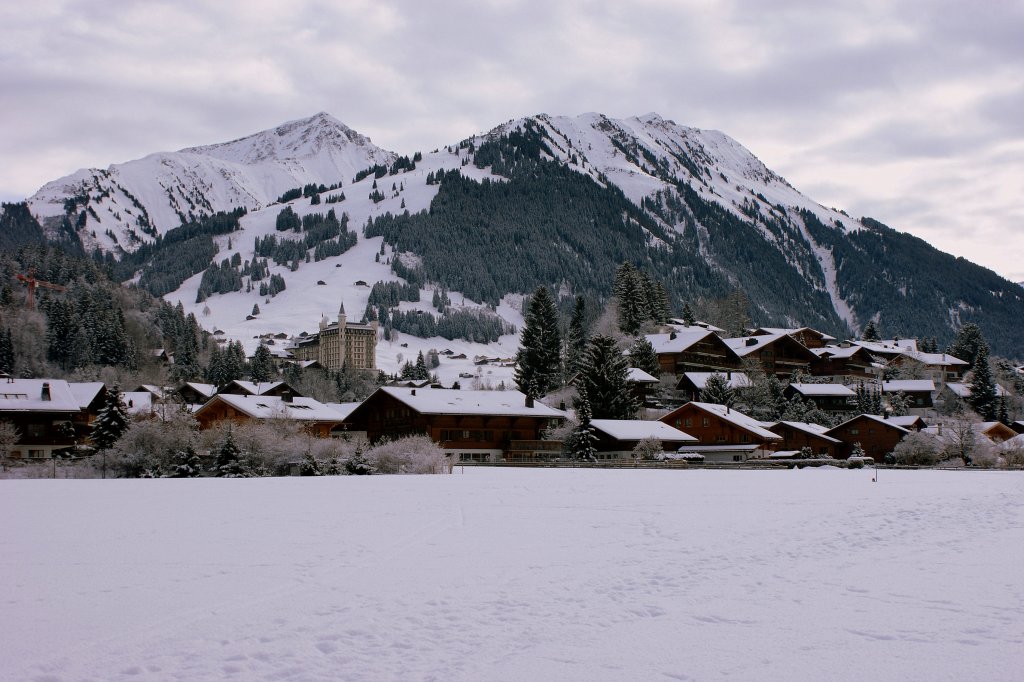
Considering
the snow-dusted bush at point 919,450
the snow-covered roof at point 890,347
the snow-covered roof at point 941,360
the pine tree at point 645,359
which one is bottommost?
the snow-dusted bush at point 919,450

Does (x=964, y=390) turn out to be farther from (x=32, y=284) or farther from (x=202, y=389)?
(x=32, y=284)

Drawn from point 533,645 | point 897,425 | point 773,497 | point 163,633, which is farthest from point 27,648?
point 897,425

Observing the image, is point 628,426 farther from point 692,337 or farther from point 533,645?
point 533,645

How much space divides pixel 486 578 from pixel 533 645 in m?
4.07

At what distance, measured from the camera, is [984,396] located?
4173 inches

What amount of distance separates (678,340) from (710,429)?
28.0 m

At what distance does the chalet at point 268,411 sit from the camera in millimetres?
69812

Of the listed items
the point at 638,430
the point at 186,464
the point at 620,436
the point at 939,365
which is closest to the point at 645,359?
the point at 638,430

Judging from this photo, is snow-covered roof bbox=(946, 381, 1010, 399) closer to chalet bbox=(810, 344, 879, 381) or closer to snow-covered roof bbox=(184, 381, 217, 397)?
chalet bbox=(810, 344, 879, 381)

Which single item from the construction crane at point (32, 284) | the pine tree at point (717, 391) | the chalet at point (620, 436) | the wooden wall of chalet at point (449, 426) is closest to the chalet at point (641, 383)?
the pine tree at point (717, 391)

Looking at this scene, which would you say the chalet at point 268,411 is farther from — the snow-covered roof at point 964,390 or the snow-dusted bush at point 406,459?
the snow-covered roof at point 964,390

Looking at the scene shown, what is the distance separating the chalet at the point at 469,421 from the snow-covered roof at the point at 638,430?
16.4ft

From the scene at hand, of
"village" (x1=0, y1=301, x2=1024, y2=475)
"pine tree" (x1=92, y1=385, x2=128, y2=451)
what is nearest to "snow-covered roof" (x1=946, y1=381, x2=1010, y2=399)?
"village" (x1=0, y1=301, x2=1024, y2=475)

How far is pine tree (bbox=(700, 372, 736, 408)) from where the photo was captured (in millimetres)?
92812
